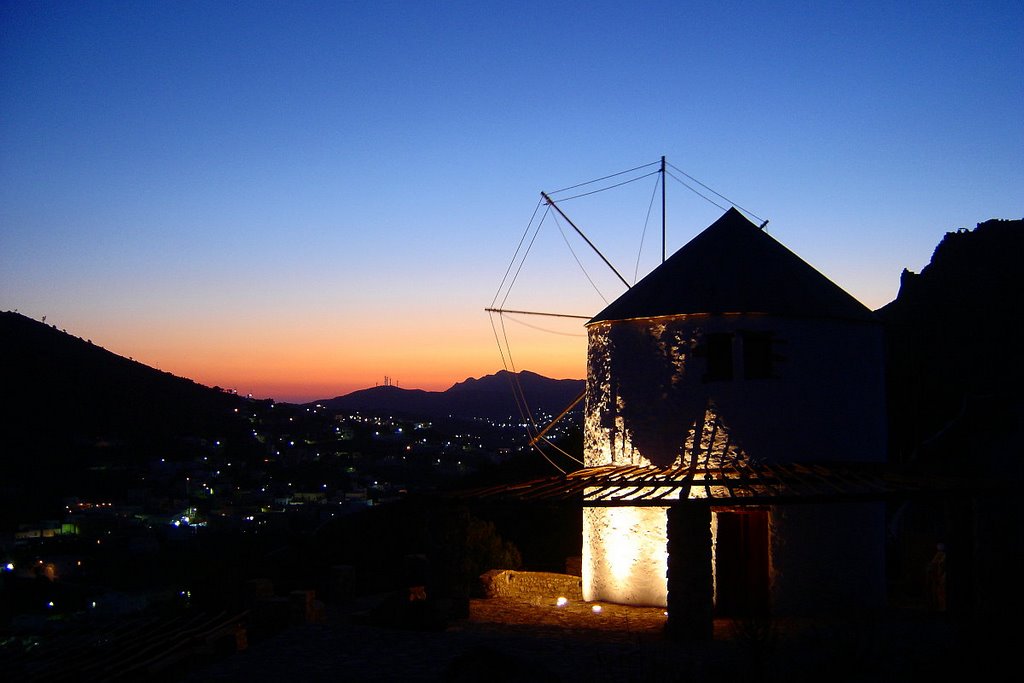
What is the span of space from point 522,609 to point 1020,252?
35.2 meters

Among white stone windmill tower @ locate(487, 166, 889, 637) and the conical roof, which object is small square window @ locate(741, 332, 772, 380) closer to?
white stone windmill tower @ locate(487, 166, 889, 637)

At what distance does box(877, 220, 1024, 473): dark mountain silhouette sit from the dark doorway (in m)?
5.16

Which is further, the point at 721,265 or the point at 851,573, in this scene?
the point at 721,265

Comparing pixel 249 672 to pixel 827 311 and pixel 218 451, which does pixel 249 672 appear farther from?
pixel 218 451

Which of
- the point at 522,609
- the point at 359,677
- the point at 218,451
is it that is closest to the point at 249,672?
the point at 359,677

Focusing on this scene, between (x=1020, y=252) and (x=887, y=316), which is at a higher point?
(x=1020, y=252)

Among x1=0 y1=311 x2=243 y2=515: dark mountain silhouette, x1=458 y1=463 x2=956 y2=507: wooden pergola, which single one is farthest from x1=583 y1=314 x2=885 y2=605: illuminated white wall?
x1=0 y1=311 x2=243 y2=515: dark mountain silhouette

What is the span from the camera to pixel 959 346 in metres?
34.2

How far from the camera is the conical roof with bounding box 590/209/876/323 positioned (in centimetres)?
1452

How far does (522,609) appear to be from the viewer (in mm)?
15180

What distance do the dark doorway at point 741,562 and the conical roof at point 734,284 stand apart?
330 cm

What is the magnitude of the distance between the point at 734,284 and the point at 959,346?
76.7 ft

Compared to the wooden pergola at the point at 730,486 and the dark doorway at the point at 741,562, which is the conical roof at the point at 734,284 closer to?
the wooden pergola at the point at 730,486

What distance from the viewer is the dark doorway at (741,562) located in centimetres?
1402
